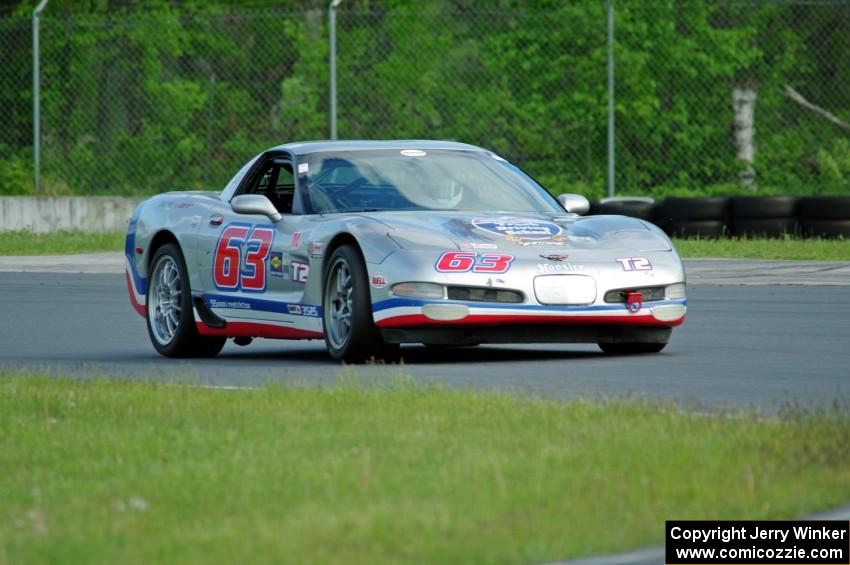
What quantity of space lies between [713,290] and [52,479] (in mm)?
11617

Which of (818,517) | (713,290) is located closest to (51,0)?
(713,290)

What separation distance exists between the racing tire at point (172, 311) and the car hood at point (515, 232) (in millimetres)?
1669

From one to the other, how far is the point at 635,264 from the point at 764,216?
1302 cm

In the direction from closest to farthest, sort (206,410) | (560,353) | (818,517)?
(818,517) → (206,410) → (560,353)

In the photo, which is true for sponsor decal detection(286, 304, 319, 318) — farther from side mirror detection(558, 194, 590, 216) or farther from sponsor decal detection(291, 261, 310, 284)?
side mirror detection(558, 194, 590, 216)

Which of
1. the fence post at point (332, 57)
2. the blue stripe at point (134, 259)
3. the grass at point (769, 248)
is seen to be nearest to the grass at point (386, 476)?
the blue stripe at point (134, 259)

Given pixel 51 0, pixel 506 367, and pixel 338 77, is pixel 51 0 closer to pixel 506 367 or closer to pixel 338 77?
pixel 338 77

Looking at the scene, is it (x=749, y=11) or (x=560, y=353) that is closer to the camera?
(x=560, y=353)

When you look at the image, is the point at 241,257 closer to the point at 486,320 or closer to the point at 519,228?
the point at 519,228

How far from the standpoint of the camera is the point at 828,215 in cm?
2292

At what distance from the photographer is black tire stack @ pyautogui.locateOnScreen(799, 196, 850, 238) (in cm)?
2291

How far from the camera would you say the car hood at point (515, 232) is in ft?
34.7

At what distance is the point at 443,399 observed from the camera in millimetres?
8266
